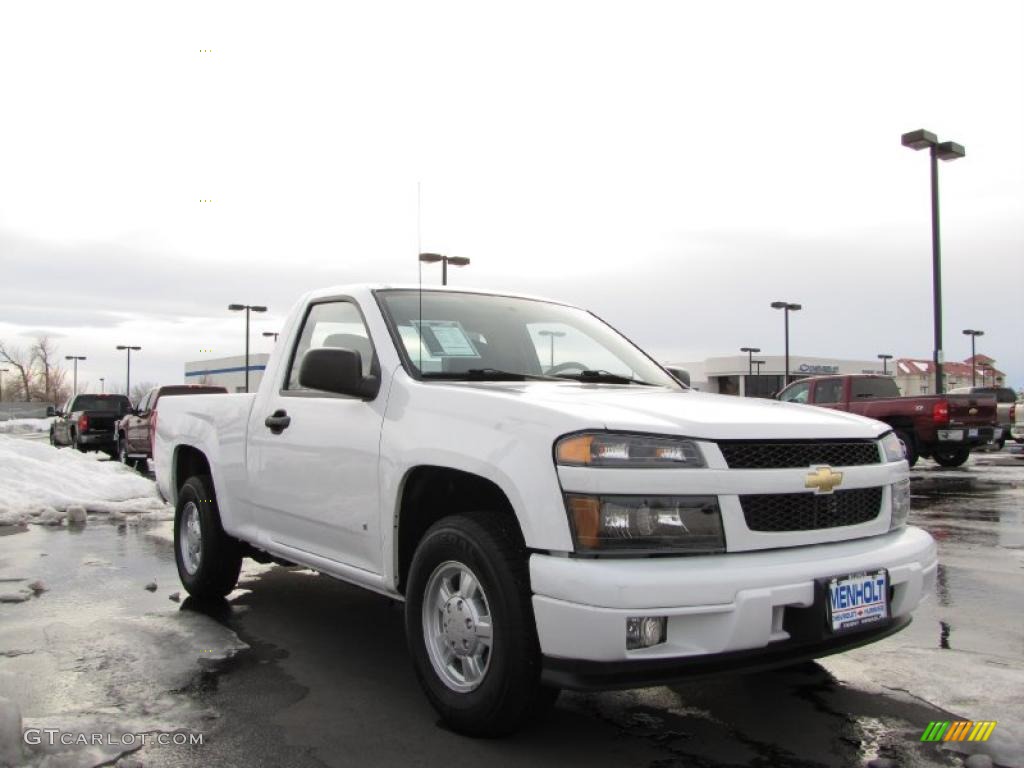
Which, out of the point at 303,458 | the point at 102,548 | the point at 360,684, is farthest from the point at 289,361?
the point at 102,548

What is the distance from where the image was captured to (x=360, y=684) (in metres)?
3.96

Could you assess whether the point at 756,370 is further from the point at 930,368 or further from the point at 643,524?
the point at 643,524

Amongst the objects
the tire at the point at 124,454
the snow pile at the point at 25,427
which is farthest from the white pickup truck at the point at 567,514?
the snow pile at the point at 25,427

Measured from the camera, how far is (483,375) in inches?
161

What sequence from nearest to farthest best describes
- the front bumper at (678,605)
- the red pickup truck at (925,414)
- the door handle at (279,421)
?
the front bumper at (678,605), the door handle at (279,421), the red pickup truck at (925,414)

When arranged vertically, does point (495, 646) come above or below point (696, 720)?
above

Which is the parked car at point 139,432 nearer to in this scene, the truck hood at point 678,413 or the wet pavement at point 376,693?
the wet pavement at point 376,693

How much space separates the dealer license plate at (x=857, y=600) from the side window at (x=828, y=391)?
47.9ft

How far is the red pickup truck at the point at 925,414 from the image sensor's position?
51.2 ft

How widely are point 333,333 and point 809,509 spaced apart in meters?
2.65

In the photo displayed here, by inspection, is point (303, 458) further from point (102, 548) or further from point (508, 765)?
point (102, 548)

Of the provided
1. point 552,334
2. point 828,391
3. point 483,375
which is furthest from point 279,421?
point 828,391

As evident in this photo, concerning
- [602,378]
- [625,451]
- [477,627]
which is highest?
[602,378]

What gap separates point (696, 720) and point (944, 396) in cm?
1385
